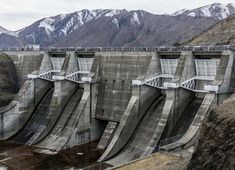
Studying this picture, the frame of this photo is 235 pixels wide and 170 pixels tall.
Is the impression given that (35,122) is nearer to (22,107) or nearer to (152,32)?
(22,107)

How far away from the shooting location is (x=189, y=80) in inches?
1479

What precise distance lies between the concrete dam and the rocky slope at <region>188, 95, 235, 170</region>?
12.5 meters

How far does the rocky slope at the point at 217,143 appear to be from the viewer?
46.8ft

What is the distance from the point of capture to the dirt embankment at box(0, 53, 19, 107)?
173 ft

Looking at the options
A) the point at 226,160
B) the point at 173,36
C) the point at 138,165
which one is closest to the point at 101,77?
the point at 138,165

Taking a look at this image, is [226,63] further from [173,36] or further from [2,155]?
[173,36]

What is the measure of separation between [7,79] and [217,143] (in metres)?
44.8

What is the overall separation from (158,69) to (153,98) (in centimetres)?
329

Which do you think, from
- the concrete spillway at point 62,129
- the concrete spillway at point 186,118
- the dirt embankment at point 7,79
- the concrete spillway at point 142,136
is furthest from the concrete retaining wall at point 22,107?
the concrete spillway at point 186,118

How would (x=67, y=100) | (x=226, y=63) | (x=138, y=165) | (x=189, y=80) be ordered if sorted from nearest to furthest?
(x=138, y=165) < (x=226, y=63) < (x=189, y=80) < (x=67, y=100)

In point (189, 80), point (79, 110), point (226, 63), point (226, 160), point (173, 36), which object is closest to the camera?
point (226, 160)

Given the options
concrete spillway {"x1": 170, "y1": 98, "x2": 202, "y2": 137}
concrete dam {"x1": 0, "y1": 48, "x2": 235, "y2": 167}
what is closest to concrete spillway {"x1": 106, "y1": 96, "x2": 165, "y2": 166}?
concrete dam {"x1": 0, "y1": 48, "x2": 235, "y2": 167}

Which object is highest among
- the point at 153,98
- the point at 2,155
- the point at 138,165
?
the point at 153,98

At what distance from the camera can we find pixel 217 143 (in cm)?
1523
